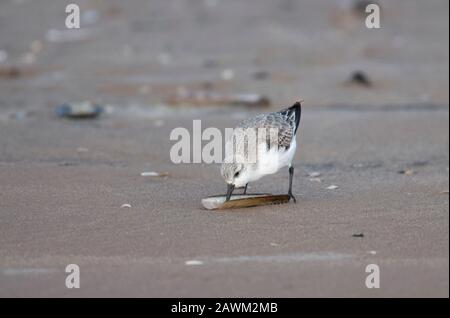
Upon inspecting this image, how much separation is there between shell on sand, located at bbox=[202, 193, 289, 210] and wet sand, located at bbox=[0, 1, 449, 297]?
3.1 inches

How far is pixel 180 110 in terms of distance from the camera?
13.0 metres

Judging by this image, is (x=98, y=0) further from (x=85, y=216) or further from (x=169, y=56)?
(x=85, y=216)

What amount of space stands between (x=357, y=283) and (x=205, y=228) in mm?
1594

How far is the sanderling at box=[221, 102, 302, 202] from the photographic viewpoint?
697 cm

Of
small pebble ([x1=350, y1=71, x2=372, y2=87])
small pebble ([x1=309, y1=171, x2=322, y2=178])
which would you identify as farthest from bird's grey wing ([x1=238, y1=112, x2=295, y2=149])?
small pebble ([x1=350, y1=71, x2=372, y2=87])

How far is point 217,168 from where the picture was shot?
29.7 ft

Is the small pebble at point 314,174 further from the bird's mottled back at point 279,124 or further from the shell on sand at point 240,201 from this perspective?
the shell on sand at point 240,201

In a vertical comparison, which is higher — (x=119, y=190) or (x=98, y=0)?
(x=98, y=0)

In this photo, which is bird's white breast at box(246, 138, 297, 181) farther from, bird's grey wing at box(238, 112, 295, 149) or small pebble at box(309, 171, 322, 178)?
small pebble at box(309, 171, 322, 178)

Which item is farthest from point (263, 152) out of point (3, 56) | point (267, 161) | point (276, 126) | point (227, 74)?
point (3, 56)

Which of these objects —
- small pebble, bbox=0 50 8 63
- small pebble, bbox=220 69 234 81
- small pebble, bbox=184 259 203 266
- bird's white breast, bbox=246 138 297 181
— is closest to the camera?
small pebble, bbox=184 259 203 266

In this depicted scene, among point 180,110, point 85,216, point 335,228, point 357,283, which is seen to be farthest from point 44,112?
point 357,283

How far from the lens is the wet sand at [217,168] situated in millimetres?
5480

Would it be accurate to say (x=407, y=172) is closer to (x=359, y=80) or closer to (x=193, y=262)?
(x=193, y=262)
